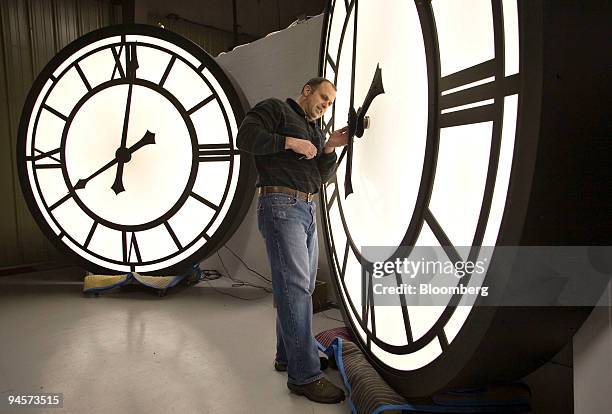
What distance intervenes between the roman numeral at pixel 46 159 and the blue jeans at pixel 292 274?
66.1 inches

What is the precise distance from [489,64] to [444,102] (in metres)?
0.13

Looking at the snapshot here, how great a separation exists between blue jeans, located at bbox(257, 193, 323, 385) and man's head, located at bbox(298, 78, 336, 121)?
0.28 meters

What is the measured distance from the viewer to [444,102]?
33.4 inches

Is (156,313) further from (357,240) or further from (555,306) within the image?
(555,306)

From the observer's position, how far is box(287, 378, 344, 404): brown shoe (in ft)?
4.16

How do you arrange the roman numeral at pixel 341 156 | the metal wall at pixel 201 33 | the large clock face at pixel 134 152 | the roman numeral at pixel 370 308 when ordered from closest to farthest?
the roman numeral at pixel 370 308
the roman numeral at pixel 341 156
the large clock face at pixel 134 152
the metal wall at pixel 201 33

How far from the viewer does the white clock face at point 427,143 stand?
28.4 inches

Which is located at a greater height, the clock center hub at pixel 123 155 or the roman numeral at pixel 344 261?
the clock center hub at pixel 123 155

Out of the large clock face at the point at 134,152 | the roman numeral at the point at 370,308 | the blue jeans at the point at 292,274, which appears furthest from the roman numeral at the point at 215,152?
the roman numeral at the point at 370,308

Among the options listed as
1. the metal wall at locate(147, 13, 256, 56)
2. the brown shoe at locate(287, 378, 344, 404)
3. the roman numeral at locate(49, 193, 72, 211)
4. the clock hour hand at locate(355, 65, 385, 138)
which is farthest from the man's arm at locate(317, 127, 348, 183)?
the metal wall at locate(147, 13, 256, 56)

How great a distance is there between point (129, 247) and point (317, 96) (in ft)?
4.97

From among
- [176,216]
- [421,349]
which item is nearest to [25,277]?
[176,216]

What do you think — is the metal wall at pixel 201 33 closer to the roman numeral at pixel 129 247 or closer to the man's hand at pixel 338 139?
the roman numeral at pixel 129 247

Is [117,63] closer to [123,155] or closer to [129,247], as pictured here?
[123,155]
